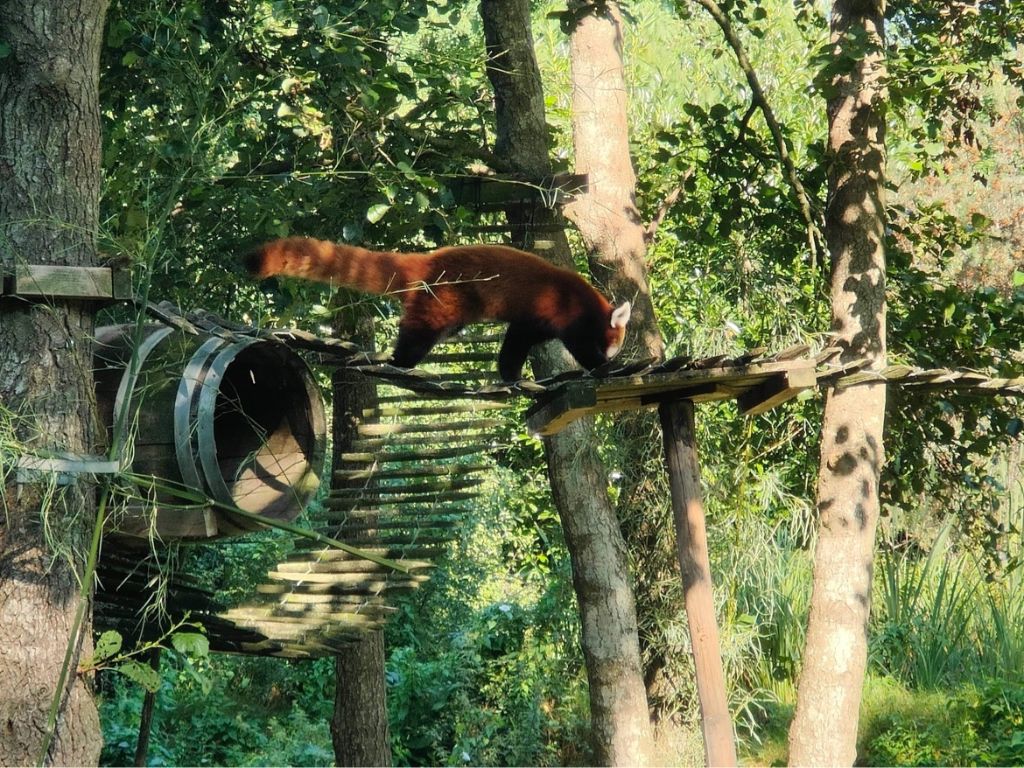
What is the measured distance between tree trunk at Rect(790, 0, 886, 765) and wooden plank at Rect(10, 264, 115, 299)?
3.25 m

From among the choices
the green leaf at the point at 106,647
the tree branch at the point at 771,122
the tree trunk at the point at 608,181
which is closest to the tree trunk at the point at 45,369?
the green leaf at the point at 106,647

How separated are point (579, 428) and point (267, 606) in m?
1.58

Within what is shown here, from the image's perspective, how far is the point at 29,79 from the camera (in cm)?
301

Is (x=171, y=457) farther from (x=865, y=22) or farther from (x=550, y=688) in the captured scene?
(x=550, y=688)

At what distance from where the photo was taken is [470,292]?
4621 mm

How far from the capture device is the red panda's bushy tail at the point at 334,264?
389cm

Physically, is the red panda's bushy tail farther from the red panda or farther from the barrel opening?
the barrel opening

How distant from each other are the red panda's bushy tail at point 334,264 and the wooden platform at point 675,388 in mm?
727

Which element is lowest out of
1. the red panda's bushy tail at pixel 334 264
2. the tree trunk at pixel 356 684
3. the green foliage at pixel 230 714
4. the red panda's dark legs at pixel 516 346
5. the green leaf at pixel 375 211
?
the green foliage at pixel 230 714

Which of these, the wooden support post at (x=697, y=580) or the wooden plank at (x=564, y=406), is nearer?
the wooden plank at (x=564, y=406)

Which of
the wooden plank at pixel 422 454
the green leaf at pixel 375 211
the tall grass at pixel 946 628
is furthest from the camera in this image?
the tall grass at pixel 946 628

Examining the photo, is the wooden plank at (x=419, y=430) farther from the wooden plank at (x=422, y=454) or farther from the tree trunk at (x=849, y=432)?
the tree trunk at (x=849, y=432)

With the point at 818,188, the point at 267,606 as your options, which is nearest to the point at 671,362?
the point at 267,606

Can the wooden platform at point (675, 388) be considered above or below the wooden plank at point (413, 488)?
above
